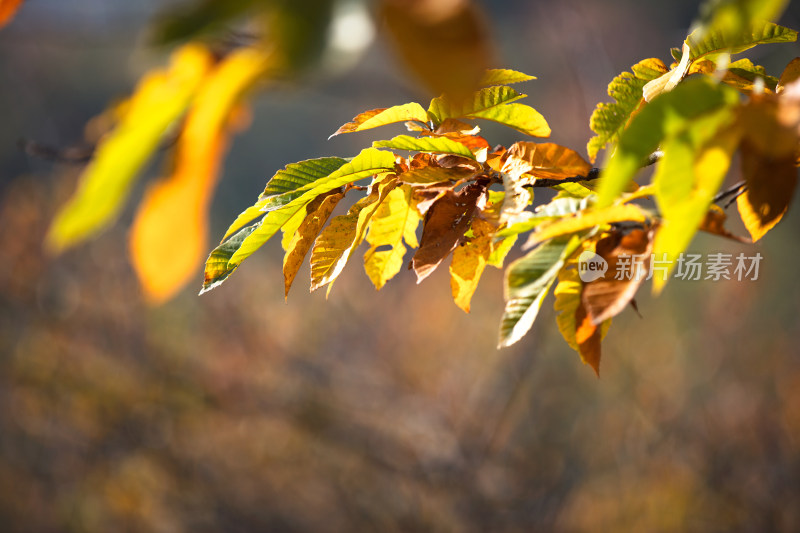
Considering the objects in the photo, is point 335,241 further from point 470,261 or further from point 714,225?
point 714,225

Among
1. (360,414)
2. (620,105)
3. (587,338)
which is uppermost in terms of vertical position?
(620,105)

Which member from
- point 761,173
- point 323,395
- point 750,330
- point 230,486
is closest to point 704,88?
point 761,173

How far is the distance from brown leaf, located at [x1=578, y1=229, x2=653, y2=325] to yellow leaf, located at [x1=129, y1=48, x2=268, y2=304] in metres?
0.27

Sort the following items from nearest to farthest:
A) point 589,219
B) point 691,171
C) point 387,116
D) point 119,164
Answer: point 119,164 < point 691,171 < point 589,219 < point 387,116

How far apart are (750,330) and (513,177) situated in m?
3.25

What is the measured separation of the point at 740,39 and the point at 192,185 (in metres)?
0.47

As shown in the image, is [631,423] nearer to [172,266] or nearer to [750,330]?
[750,330]

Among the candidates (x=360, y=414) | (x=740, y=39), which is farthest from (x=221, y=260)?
(x=360, y=414)

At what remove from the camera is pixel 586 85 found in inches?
94.3

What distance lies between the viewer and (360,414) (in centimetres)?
279

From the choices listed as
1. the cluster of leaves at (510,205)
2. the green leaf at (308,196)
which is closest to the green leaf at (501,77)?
the cluster of leaves at (510,205)

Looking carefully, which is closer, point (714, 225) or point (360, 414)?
point (714, 225)

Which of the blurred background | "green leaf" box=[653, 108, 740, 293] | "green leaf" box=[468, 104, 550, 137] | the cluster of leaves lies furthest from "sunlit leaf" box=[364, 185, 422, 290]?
the blurred background

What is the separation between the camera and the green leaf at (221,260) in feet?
1.53
